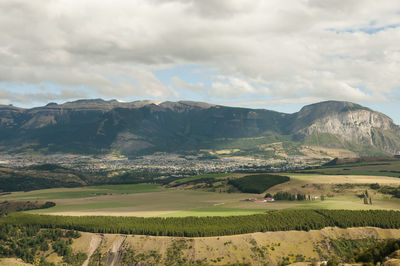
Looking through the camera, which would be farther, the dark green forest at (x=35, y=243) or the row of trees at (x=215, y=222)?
the row of trees at (x=215, y=222)

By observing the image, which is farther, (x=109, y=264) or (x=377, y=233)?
(x=377, y=233)

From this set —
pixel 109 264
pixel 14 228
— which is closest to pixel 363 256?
pixel 109 264

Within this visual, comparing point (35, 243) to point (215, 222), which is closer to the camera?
point (35, 243)

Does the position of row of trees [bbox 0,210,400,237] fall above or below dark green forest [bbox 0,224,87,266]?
above

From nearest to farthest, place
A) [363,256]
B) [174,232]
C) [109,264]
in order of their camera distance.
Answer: [363,256] → [109,264] → [174,232]

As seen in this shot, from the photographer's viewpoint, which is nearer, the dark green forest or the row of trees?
the dark green forest

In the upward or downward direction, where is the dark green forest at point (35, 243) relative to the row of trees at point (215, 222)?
downward

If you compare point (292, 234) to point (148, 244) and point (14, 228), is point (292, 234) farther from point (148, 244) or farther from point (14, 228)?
point (14, 228)

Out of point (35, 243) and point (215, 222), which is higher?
point (215, 222)
